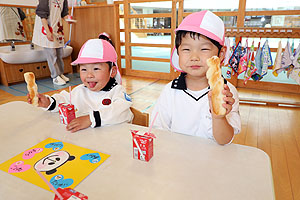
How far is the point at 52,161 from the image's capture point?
0.67m

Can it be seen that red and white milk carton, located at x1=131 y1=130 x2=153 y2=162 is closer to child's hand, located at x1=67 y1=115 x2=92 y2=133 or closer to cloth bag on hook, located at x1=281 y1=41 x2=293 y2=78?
child's hand, located at x1=67 y1=115 x2=92 y2=133

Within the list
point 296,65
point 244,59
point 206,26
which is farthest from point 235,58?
point 206,26

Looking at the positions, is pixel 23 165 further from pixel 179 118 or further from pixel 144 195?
pixel 179 118

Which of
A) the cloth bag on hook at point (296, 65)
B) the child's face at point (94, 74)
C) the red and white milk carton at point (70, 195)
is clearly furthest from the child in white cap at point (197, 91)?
the cloth bag on hook at point (296, 65)

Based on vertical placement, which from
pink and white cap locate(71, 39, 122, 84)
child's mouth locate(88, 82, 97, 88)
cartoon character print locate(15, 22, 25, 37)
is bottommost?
child's mouth locate(88, 82, 97, 88)

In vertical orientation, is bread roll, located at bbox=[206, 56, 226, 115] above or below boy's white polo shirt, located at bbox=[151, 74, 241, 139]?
above

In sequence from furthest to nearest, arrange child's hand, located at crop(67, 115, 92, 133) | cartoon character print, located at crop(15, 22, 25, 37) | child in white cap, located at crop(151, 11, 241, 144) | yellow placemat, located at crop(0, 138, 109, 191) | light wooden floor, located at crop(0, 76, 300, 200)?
cartoon character print, located at crop(15, 22, 25, 37)
light wooden floor, located at crop(0, 76, 300, 200)
child's hand, located at crop(67, 115, 92, 133)
child in white cap, located at crop(151, 11, 241, 144)
yellow placemat, located at crop(0, 138, 109, 191)

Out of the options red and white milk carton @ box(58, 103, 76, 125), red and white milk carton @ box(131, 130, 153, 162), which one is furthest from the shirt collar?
red and white milk carton @ box(131, 130, 153, 162)

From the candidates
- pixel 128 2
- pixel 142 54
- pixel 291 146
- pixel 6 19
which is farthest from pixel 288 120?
pixel 6 19

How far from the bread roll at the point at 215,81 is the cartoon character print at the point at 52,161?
476 millimetres

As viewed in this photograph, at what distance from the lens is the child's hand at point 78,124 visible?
2.92 ft

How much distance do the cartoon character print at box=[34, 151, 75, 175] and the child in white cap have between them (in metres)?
0.47

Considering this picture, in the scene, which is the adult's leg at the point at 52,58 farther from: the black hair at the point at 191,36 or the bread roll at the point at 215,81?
the bread roll at the point at 215,81

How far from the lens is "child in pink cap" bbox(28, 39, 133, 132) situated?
3.05ft
